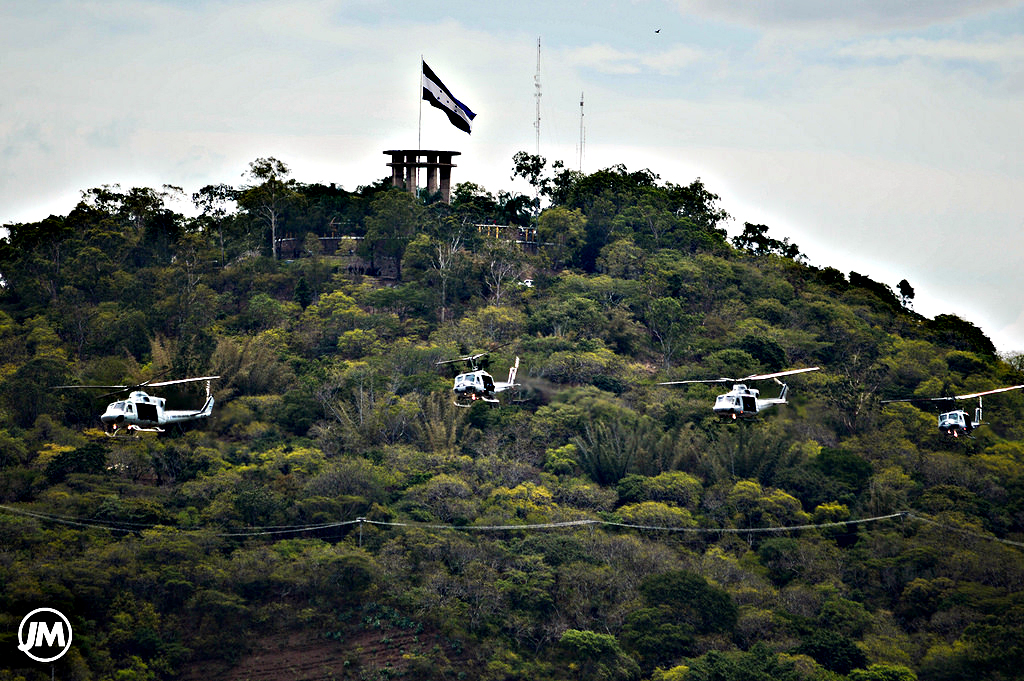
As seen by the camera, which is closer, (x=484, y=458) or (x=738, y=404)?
A: (x=738, y=404)

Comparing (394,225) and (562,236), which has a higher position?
(394,225)

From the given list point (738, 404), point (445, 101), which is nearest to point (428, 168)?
point (445, 101)

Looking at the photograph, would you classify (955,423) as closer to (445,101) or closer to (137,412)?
(137,412)

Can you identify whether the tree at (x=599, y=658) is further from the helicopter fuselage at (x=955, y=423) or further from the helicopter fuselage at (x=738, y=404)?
the helicopter fuselage at (x=955, y=423)

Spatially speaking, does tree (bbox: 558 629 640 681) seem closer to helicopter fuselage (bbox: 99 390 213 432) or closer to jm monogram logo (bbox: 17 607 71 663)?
helicopter fuselage (bbox: 99 390 213 432)

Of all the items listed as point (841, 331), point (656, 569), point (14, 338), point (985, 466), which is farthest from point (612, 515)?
point (14, 338)

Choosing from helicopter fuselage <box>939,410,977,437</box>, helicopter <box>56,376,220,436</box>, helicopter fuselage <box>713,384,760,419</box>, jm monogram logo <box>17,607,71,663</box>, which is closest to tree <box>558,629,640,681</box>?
helicopter fuselage <box>713,384,760,419</box>

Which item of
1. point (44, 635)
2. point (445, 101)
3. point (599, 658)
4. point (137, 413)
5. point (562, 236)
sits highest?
point (445, 101)

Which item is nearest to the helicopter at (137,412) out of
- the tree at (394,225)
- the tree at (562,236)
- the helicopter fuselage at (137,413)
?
the helicopter fuselage at (137,413)
